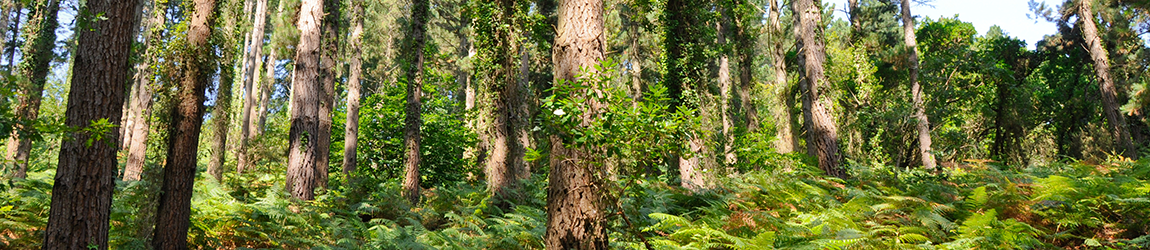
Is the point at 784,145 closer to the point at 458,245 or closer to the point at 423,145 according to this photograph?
the point at 423,145

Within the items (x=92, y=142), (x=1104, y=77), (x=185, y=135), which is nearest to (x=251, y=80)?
(x=185, y=135)

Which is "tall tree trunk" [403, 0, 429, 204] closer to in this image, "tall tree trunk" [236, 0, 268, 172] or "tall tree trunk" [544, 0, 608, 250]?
"tall tree trunk" [544, 0, 608, 250]

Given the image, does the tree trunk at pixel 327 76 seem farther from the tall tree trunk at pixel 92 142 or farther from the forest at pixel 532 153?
the tall tree trunk at pixel 92 142

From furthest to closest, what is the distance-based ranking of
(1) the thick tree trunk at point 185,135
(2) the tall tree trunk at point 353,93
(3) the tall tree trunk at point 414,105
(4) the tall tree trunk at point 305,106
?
(2) the tall tree trunk at point 353,93, (3) the tall tree trunk at point 414,105, (4) the tall tree trunk at point 305,106, (1) the thick tree trunk at point 185,135

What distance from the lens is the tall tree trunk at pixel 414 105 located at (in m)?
10.5

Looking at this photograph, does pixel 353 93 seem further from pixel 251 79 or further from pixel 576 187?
pixel 251 79

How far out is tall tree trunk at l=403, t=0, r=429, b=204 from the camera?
10.5 metres

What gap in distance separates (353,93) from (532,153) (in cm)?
1025

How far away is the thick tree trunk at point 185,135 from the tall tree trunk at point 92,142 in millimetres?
916

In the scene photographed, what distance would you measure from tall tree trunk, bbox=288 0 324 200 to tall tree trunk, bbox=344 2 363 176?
333 centimetres

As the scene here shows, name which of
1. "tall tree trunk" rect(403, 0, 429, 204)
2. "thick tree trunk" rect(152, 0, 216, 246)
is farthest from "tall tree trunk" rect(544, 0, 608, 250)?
"tall tree trunk" rect(403, 0, 429, 204)

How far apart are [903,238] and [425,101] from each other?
47.6 ft

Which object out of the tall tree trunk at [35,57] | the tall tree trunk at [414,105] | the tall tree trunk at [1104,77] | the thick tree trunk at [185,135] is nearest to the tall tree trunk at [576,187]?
the thick tree trunk at [185,135]

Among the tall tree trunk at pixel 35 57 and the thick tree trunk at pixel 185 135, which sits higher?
the tall tree trunk at pixel 35 57
